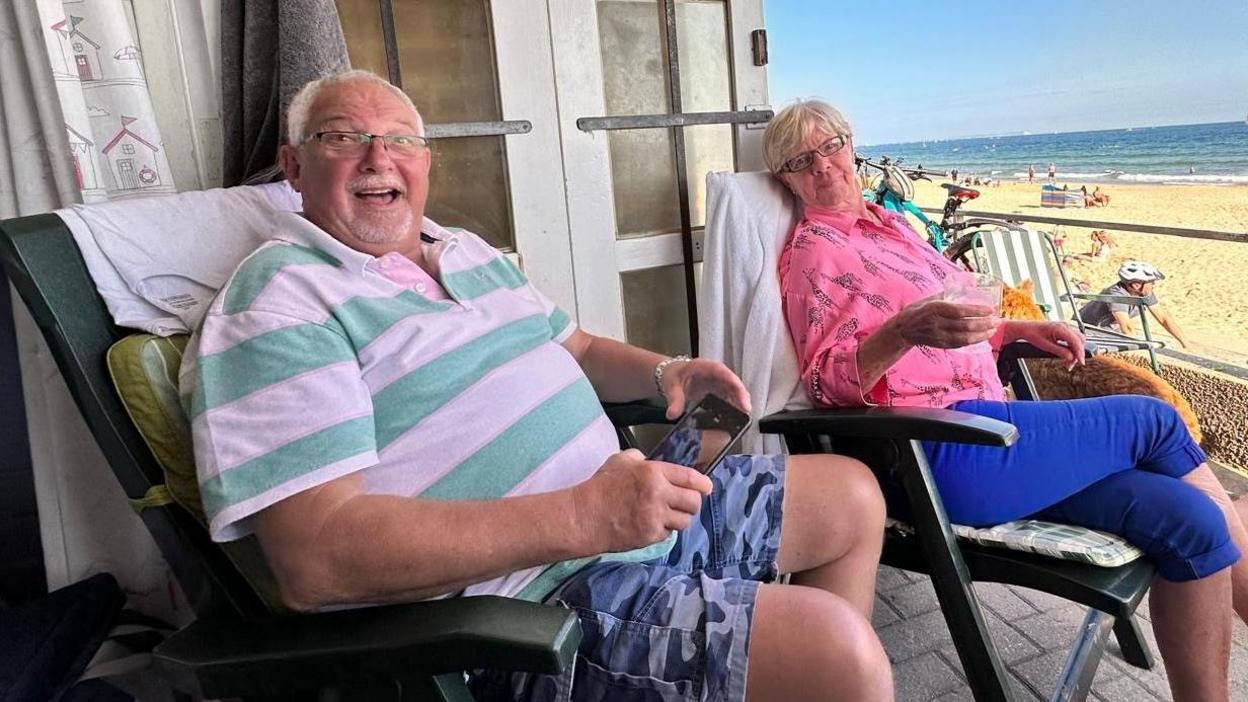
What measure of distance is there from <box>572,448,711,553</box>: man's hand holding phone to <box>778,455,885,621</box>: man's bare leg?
1.60 ft

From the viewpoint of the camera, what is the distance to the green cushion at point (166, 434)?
1.01 metres

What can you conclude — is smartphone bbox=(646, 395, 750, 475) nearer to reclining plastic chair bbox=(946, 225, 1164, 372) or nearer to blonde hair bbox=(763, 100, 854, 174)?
blonde hair bbox=(763, 100, 854, 174)

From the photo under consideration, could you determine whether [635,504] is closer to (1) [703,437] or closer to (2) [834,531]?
(1) [703,437]

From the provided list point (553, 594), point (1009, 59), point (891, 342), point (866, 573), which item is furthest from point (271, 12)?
point (1009, 59)

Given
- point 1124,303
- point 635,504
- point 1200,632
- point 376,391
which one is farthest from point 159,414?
point 1124,303

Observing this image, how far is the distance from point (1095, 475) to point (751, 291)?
87 centimetres

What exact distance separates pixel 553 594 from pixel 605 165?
1.46 metres

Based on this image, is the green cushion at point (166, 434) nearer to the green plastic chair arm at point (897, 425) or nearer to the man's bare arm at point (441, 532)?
the man's bare arm at point (441, 532)

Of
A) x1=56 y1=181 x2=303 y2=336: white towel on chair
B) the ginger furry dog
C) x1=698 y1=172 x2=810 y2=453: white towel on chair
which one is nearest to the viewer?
x1=56 y1=181 x2=303 y2=336: white towel on chair

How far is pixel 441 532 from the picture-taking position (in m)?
0.87

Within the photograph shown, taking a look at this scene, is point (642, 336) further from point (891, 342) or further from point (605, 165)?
point (891, 342)

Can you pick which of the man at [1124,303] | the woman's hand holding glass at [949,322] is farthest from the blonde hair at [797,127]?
the man at [1124,303]

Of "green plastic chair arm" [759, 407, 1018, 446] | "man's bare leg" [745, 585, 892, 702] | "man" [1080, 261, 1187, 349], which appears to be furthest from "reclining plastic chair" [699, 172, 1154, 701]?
"man" [1080, 261, 1187, 349]

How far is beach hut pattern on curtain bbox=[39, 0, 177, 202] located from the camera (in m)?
1.36
